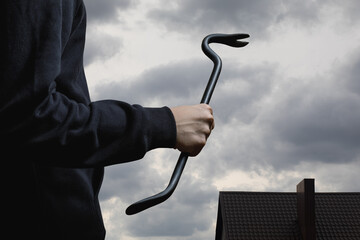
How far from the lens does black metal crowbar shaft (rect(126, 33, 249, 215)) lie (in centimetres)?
150

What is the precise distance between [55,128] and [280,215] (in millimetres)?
19759

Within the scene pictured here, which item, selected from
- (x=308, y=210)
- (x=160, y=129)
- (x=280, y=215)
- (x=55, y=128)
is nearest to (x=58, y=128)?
(x=55, y=128)

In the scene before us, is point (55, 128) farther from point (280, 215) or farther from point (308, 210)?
point (280, 215)

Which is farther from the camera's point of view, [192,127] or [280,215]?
[280,215]

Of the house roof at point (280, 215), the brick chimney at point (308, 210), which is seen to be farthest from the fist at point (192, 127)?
the house roof at point (280, 215)

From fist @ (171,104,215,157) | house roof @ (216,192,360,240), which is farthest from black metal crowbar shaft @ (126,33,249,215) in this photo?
house roof @ (216,192,360,240)

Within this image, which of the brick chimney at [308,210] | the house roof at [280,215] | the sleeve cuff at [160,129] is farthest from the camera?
the house roof at [280,215]

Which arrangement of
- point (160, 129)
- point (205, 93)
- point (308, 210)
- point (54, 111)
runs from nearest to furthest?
1. point (54, 111)
2. point (160, 129)
3. point (205, 93)
4. point (308, 210)

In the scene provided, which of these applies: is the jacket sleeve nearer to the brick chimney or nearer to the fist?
the fist

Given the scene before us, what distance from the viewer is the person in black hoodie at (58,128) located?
51.8 inches

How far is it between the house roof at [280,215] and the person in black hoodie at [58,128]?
59.3ft

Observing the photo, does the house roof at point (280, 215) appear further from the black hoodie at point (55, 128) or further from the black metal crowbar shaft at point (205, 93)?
the black hoodie at point (55, 128)

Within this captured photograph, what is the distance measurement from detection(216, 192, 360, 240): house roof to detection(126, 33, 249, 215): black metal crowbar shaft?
1758 cm

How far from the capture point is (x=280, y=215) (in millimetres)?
20453
